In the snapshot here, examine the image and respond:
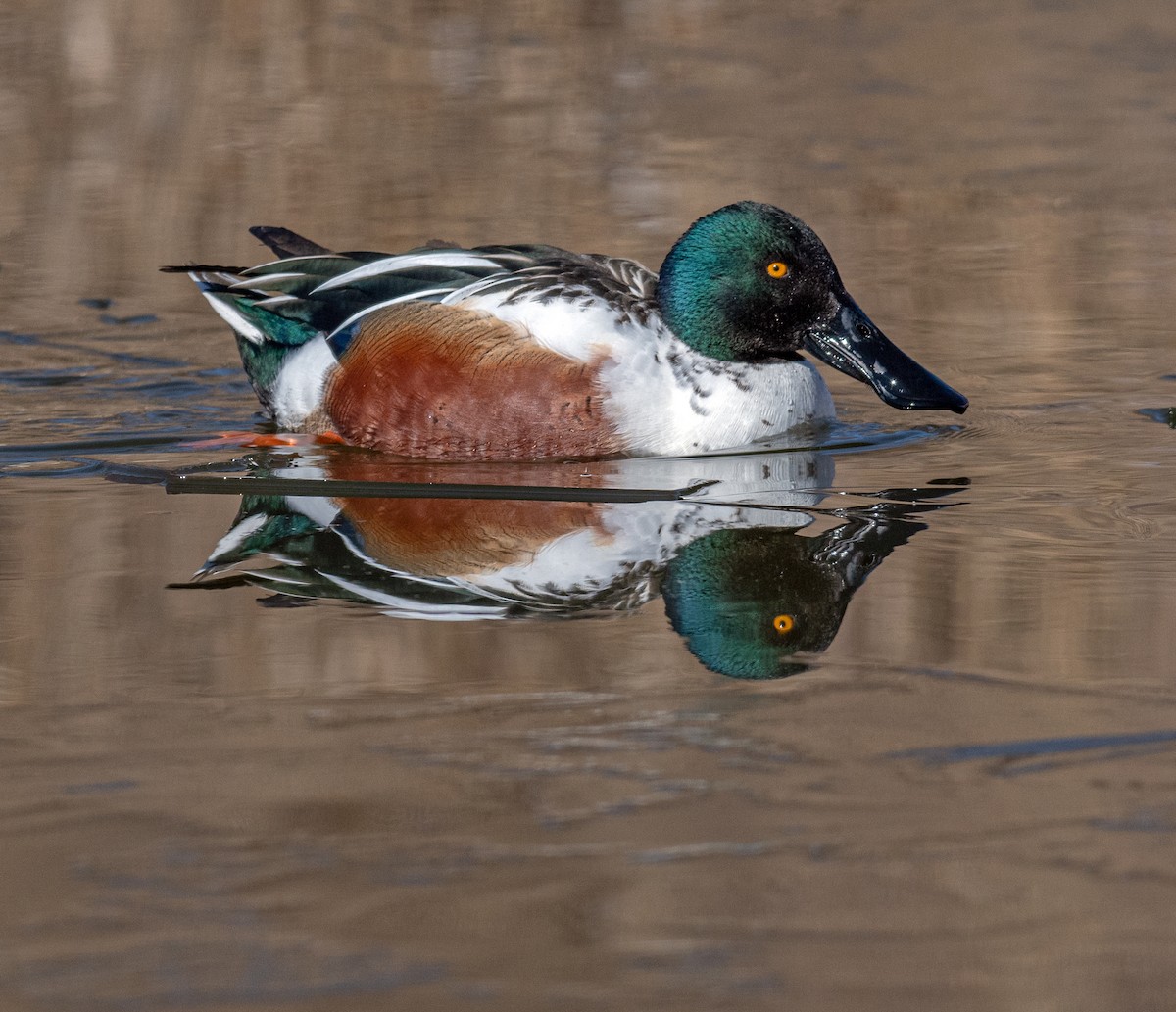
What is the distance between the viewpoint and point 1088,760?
3.41 meters

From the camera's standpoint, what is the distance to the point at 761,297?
6.32m

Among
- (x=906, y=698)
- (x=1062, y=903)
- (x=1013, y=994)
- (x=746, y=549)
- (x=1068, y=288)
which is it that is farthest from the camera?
(x=1068, y=288)

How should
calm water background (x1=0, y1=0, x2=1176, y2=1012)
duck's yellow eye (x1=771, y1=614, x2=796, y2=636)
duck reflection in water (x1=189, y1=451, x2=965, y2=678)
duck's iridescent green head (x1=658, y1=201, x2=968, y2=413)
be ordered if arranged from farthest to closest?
duck's iridescent green head (x1=658, y1=201, x2=968, y2=413)
duck reflection in water (x1=189, y1=451, x2=965, y2=678)
duck's yellow eye (x1=771, y1=614, x2=796, y2=636)
calm water background (x1=0, y1=0, x2=1176, y2=1012)

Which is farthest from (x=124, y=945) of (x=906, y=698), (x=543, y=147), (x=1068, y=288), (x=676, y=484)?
(x=543, y=147)

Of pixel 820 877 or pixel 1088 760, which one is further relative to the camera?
pixel 1088 760

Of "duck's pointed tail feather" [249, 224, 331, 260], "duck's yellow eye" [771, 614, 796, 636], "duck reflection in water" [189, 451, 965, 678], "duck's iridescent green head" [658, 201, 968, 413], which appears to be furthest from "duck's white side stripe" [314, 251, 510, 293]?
"duck's yellow eye" [771, 614, 796, 636]

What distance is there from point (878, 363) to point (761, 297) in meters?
0.45

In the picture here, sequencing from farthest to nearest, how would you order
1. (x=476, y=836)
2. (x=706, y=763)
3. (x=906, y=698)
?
(x=906, y=698) < (x=706, y=763) < (x=476, y=836)

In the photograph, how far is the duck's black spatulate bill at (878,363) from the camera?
6160 mm

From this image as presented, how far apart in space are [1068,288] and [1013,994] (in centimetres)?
634

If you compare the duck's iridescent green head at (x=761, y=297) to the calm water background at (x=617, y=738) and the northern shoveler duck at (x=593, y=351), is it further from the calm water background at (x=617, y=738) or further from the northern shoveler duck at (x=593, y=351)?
the calm water background at (x=617, y=738)

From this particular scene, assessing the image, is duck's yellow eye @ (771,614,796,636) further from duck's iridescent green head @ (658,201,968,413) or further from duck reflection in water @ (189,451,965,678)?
duck's iridescent green head @ (658,201,968,413)

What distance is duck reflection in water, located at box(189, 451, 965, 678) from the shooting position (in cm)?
428

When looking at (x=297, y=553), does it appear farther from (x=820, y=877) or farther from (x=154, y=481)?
(x=820, y=877)
